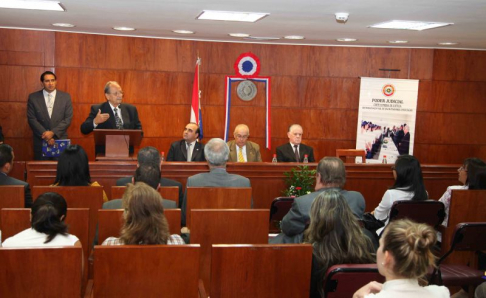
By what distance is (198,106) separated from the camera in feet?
29.3

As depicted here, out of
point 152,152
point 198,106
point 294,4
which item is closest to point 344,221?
point 152,152

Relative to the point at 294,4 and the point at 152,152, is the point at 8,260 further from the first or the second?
the point at 294,4

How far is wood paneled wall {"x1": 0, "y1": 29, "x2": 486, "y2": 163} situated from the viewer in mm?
8758

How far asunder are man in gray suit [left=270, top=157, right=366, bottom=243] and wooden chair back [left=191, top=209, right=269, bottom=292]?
0.55 feet

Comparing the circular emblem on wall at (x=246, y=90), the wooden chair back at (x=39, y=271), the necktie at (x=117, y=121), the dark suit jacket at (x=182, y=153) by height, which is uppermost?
the circular emblem on wall at (x=246, y=90)

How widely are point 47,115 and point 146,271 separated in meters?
5.89

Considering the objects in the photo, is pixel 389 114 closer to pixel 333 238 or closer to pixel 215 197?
pixel 215 197

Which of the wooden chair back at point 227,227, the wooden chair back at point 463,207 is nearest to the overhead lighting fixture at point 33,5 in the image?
the wooden chair back at point 227,227

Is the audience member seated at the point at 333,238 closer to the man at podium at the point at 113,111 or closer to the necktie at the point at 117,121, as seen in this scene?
the man at podium at the point at 113,111

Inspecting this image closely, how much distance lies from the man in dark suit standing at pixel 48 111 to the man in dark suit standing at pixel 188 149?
6.04 feet

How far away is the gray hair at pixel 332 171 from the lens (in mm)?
3854

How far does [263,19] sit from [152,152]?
257 centimetres

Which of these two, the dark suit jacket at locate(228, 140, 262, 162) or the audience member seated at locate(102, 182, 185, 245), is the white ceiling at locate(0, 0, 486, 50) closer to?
the dark suit jacket at locate(228, 140, 262, 162)

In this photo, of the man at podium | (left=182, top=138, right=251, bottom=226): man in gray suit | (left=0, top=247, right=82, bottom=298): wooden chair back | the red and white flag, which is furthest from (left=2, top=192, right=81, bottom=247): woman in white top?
the red and white flag
